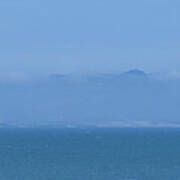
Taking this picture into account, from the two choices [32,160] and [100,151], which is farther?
[100,151]

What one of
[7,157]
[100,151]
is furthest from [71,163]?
[100,151]

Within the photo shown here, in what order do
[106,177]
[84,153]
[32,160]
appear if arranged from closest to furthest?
[106,177], [32,160], [84,153]

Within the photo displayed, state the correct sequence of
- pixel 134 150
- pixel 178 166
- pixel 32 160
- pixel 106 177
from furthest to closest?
pixel 134 150
pixel 32 160
pixel 178 166
pixel 106 177

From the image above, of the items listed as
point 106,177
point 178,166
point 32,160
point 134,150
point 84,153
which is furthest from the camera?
point 134,150

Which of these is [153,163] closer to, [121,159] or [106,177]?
[121,159]

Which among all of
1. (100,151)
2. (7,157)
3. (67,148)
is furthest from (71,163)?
(67,148)

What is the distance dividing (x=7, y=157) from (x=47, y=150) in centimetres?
2395

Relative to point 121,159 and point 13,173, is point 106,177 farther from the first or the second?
point 121,159

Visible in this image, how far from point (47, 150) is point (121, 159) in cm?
3127

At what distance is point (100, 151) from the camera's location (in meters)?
150

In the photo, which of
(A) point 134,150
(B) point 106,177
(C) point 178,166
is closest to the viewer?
(B) point 106,177

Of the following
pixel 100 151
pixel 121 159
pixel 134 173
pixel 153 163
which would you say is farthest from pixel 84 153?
pixel 134 173

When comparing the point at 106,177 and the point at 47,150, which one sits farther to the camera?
the point at 47,150

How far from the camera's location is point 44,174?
325 ft
